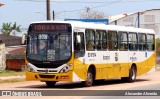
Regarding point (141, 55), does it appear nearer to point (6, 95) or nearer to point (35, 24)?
point (35, 24)

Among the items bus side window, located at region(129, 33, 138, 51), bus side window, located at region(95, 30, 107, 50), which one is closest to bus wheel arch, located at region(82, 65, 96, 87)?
bus side window, located at region(95, 30, 107, 50)

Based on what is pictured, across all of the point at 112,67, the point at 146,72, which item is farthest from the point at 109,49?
the point at 146,72

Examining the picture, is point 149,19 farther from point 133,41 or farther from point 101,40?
point 101,40

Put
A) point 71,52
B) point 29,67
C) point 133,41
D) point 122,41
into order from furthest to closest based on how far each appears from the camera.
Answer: point 133,41
point 122,41
point 29,67
point 71,52

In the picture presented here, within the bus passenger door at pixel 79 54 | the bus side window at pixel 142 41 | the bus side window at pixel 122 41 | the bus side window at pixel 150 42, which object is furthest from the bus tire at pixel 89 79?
the bus side window at pixel 150 42

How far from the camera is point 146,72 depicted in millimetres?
31312

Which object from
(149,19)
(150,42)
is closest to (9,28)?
(149,19)

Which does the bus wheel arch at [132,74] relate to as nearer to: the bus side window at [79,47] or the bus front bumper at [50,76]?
the bus side window at [79,47]

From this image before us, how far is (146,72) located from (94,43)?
7.44 m

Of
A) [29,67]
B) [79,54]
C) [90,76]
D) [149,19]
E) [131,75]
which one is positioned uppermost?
[149,19]

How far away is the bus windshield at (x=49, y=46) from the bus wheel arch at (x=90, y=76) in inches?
77.0

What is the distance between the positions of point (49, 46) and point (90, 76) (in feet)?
8.82

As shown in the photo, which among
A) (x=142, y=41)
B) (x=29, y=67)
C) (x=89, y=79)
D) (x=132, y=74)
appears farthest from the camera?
(x=142, y=41)

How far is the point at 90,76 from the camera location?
24469mm
